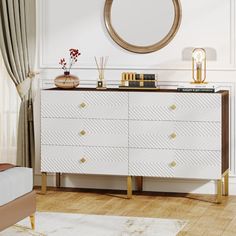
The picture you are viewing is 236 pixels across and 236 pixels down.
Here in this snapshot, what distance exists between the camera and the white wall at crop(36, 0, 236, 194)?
6262 millimetres

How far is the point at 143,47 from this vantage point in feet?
21.0

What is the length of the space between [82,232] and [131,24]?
7.29 feet

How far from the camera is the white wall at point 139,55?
626 centimetres

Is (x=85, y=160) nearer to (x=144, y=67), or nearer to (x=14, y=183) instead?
(x=144, y=67)

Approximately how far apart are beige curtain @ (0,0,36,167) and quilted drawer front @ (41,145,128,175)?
1.33 feet

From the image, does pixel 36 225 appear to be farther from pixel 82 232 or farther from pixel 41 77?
pixel 41 77

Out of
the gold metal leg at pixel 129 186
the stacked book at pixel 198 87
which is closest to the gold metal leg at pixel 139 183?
the gold metal leg at pixel 129 186

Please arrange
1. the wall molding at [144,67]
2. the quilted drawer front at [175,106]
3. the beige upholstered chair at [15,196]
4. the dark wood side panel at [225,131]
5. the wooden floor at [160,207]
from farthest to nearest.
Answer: the wall molding at [144,67]
the dark wood side panel at [225,131]
the quilted drawer front at [175,106]
the wooden floor at [160,207]
the beige upholstered chair at [15,196]

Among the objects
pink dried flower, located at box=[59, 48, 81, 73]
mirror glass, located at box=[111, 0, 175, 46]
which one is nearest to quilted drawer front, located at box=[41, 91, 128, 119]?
pink dried flower, located at box=[59, 48, 81, 73]

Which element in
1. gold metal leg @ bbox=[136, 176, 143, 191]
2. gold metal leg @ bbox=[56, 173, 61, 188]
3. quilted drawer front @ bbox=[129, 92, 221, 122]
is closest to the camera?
quilted drawer front @ bbox=[129, 92, 221, 122]

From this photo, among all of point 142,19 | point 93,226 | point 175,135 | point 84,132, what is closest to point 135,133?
point 175,135

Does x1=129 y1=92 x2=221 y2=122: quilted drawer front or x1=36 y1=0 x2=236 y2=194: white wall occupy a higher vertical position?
x1=36 y1=0 x2=236 y2=194: white wall

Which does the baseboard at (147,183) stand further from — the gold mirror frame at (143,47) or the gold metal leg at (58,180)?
the gold mirror frame at (143,47)

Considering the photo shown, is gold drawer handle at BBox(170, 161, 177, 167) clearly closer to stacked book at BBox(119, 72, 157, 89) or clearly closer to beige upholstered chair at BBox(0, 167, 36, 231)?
stacked book at BBox(119, 72, 157, 89)
